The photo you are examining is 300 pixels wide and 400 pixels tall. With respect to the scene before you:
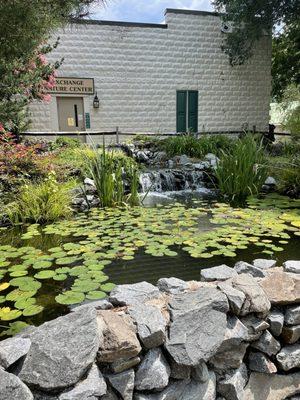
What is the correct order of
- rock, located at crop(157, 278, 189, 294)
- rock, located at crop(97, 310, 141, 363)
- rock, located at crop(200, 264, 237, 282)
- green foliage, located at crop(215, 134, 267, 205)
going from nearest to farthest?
1. rock, located at crop(97, 310, 141, 363)
2. rock, located at crop(157, 278, 189, 294)
3. rock, located at crop(200, 264, 237, 282)
4. green foliage, located at crop(215, 134, 267, 205)

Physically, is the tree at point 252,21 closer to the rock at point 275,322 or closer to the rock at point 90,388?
the rock at point 275,322

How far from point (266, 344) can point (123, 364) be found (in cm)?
82

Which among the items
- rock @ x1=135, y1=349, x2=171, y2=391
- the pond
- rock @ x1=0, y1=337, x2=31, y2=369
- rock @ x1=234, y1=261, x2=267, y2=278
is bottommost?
the pond

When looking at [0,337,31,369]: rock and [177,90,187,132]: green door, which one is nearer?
[0,337,31,369]: rock

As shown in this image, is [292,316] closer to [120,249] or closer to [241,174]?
[120,249]

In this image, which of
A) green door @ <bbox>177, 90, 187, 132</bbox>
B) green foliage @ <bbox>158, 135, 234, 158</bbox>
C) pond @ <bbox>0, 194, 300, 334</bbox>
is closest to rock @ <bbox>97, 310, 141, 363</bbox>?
pond @ <bbox>0, 194, 300, 334</bbox>

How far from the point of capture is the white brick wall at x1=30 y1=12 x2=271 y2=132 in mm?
11109

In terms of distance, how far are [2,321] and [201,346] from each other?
1291 mm

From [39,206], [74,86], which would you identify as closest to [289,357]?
[39,206]

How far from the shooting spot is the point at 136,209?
5.11 m

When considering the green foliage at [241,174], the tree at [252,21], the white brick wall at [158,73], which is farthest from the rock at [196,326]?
the tree at [252,21]

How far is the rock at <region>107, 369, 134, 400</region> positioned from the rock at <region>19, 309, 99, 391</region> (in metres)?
0.16

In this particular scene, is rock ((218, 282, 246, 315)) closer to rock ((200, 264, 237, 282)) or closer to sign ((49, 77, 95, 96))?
rock ((200, 264, 237, 282))

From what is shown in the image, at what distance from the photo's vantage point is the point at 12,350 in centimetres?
133
